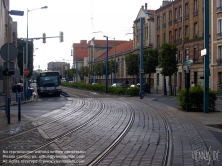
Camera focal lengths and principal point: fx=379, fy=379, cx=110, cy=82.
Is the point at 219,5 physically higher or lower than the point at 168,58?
higher

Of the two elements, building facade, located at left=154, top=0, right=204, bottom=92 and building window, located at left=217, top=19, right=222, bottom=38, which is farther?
building facade, located at left=154, top=0, right=204, bottom=92

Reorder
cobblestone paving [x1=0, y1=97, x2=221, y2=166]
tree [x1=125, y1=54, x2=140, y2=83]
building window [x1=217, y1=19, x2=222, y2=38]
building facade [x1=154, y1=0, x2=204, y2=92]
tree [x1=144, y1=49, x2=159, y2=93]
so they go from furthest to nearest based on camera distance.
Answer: tree [x1=125, y1=54, x2=140, y2=83] → tree [x1=144, y1=49, x2=159, y2=93] → building facade [x1=154, y1=0, x2=204, y2=92] → building window [x1=217, y1=19, x2=222, y2=38] → cobblestone paving [x1=0, y1=97, x2=221, y2=166]

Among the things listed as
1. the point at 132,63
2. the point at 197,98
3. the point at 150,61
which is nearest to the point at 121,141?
the point at 197,98

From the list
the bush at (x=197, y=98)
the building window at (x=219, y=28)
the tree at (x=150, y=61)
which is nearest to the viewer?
the bush at (x=197, y=98)

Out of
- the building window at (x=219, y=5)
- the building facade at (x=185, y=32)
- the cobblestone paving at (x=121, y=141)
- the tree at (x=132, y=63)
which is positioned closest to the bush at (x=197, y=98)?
the cobblestone paving at (x=121, y=141)

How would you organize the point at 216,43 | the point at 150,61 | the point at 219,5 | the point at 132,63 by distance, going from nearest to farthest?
the point at 219,5 < the point at 216,43 < the point at 150,61 < the point at 132,63

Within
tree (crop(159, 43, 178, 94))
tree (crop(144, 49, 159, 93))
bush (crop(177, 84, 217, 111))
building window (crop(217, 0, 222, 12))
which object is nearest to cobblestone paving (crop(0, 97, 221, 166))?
bush (crop(177, 84, 217, 111))

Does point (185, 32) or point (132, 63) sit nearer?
point (185, 32)

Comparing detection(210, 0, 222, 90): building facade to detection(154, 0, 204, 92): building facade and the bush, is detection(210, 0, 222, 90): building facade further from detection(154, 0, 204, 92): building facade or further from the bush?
the bush

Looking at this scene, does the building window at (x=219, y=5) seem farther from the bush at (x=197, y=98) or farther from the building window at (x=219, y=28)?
the bush at (x=197, y=98)

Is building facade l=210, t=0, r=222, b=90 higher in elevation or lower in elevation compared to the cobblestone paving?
higher

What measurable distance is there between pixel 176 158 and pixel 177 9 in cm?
5351

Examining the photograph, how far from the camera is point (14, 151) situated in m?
9.84

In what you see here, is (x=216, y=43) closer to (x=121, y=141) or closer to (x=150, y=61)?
(x=150, y=61)
